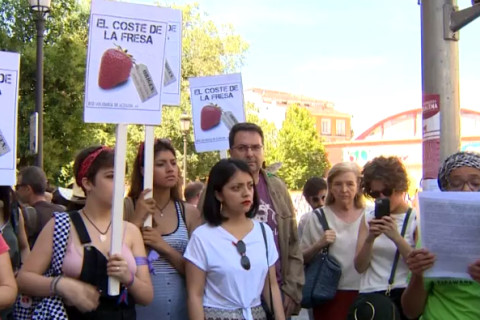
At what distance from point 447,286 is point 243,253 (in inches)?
A: 46.9

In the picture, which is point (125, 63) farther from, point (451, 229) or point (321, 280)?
point (321, 280)

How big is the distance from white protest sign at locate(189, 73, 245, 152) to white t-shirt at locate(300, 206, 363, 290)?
76.3 inches

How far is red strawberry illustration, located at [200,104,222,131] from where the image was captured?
690cm

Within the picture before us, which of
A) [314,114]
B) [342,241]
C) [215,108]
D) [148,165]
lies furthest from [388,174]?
[314,114]

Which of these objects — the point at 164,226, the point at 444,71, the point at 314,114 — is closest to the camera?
the point at 164,226

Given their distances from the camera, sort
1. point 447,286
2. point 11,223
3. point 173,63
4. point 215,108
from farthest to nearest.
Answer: point 215,108 → point 173,63 → point 11,223 → point 447,286

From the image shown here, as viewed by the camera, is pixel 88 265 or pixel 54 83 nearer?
pixel 88 265

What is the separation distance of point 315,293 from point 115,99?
6.93 ft

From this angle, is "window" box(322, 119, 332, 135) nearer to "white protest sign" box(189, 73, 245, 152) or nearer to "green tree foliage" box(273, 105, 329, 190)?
"green tree foliage" box(273, 105, 329, 190)

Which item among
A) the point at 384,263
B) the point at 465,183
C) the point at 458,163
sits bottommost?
the point at 384,263

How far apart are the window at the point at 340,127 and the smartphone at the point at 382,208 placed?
3395 inches

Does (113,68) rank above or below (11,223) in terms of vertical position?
above

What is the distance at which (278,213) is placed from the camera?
15.0ft

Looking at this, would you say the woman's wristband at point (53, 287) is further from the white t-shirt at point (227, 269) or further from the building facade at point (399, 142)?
the building facade at point (399, 142)
